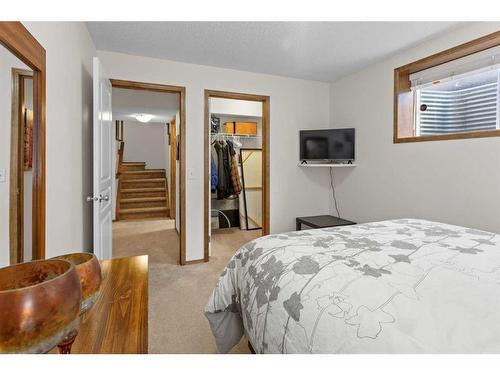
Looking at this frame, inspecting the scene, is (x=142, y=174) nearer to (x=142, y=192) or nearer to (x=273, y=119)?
(x=142, y=192)

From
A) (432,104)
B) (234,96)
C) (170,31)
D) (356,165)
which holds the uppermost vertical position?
(170,31)

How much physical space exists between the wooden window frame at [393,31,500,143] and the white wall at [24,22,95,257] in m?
2.81

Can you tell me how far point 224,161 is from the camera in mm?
4301

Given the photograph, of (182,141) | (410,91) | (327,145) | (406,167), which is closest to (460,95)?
(410,91)

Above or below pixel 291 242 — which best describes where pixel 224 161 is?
above

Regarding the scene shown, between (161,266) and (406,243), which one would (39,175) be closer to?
(406,243)

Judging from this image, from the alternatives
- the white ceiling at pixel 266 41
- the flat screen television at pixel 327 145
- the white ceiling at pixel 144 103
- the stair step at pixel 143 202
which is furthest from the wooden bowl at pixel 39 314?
the stair step at pixel 143 202

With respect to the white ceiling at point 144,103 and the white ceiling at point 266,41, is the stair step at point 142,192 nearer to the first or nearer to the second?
the white ceiling at point 144,103

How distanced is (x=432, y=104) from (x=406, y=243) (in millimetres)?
1975

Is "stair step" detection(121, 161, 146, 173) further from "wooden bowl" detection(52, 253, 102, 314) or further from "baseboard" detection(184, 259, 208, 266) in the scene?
"wooden bowl" detection(52, 253, 102, 314)

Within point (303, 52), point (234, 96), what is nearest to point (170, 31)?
point (234, 96)

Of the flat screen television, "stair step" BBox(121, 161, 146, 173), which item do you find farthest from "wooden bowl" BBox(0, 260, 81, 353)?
"stair step" BBox(121, 161, 146, 173)

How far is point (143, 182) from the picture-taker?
6.47m

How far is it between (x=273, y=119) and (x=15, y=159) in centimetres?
273
